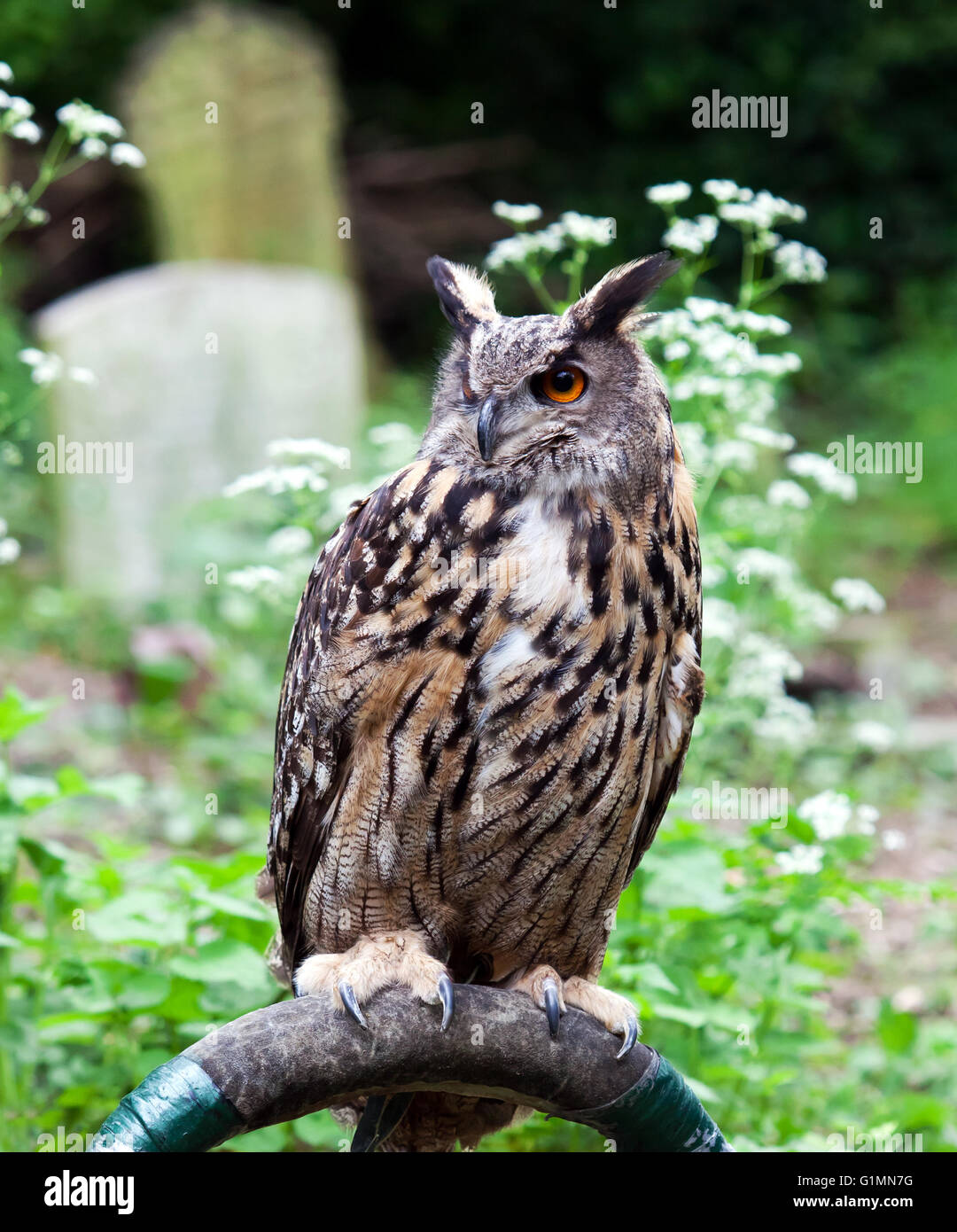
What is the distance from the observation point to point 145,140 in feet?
29.2

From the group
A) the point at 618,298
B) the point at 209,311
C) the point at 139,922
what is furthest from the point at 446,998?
the point at 209,311

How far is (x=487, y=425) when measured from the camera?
2.31m

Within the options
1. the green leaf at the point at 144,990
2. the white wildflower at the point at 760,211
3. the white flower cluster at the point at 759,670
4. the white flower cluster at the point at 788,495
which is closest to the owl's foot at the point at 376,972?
the green leaf at the point at 144,990

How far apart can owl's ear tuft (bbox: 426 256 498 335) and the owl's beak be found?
0.79 ft

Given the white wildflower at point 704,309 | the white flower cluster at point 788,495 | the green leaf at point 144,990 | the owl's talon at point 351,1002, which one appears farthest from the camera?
the white flower cluster at point 788,495

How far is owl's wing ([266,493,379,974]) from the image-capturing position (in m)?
2.48

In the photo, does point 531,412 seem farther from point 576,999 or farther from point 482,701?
point 576,999

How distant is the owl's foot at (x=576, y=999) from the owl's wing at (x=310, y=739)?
1.56 feet

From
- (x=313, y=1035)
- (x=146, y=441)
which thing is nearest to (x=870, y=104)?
(x=146, y=441)

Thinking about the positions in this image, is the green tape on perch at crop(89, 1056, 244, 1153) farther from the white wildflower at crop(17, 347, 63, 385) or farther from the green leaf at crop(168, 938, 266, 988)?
the white wildflower at crop(17, 347, 63, 385)

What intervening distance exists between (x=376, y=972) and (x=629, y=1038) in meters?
0.46

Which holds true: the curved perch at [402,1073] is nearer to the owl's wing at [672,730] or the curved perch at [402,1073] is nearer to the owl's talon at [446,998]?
the owl's talon at [446,998]

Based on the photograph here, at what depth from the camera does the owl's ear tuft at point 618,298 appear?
7.66ft
